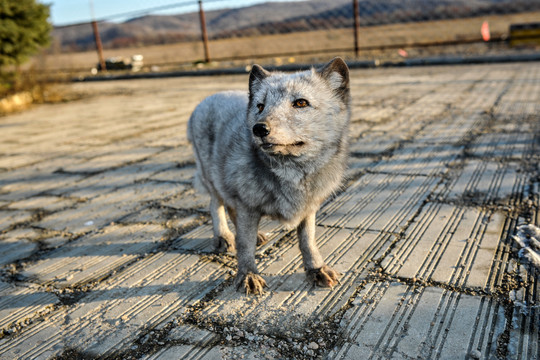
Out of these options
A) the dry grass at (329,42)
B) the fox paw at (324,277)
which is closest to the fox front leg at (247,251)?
A: the fox paw at (324,277)

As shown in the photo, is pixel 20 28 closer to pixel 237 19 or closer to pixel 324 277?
pixel 324 277

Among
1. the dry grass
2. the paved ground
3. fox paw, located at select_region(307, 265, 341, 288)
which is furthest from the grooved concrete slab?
the dry grass

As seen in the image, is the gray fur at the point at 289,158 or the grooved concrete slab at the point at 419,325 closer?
the grooved concrete slab at the point at 419,325

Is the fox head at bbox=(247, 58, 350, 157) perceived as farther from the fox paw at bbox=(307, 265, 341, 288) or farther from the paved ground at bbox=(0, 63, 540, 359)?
the paved ground at bbox=(0, 63, 540, 359)

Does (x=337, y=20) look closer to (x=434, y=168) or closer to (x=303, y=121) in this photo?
(x=434, y=168)

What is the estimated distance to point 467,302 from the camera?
1.91 m

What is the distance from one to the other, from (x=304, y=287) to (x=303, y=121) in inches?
33.4

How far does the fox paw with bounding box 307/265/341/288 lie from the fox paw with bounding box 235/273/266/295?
0.26 metres

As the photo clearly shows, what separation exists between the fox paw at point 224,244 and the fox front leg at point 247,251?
1.23ft

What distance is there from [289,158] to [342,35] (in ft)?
138

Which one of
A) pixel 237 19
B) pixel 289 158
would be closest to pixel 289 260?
pixel 289 158

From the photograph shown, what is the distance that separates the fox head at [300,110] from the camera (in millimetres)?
1961

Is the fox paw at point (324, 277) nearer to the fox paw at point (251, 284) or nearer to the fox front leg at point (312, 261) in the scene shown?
the fox front leg at point (312, 261)

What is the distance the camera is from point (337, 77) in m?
2.23
